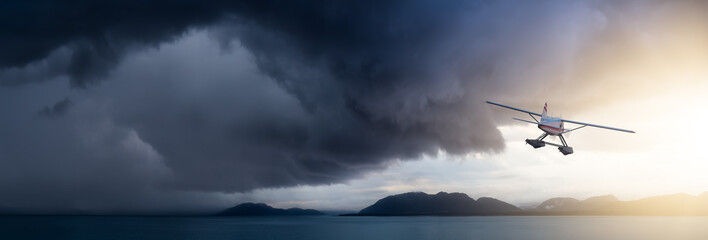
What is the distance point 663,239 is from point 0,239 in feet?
825

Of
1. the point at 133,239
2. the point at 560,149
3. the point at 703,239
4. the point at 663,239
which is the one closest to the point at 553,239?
the point at 663,239

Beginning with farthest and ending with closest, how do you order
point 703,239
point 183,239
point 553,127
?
point 183,239, point 703,239, point 553,127

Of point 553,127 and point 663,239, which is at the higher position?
point 553,127

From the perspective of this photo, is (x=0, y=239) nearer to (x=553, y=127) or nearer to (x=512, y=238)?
(x=512, y=238)

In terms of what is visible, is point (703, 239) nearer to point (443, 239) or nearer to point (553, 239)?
point (553, 239)

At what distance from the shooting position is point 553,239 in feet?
536

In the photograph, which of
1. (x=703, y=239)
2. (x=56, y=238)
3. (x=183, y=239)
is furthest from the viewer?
(x=56, y=238)

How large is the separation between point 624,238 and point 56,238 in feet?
709

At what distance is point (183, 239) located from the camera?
16975 cm


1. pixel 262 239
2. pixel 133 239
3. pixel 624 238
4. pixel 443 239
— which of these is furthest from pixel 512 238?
pixel 133 239

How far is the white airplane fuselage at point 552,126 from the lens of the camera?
61406mm

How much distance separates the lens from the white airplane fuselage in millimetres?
61406

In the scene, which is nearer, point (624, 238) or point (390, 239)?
point (624, 238)

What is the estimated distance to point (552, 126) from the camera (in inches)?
2424
